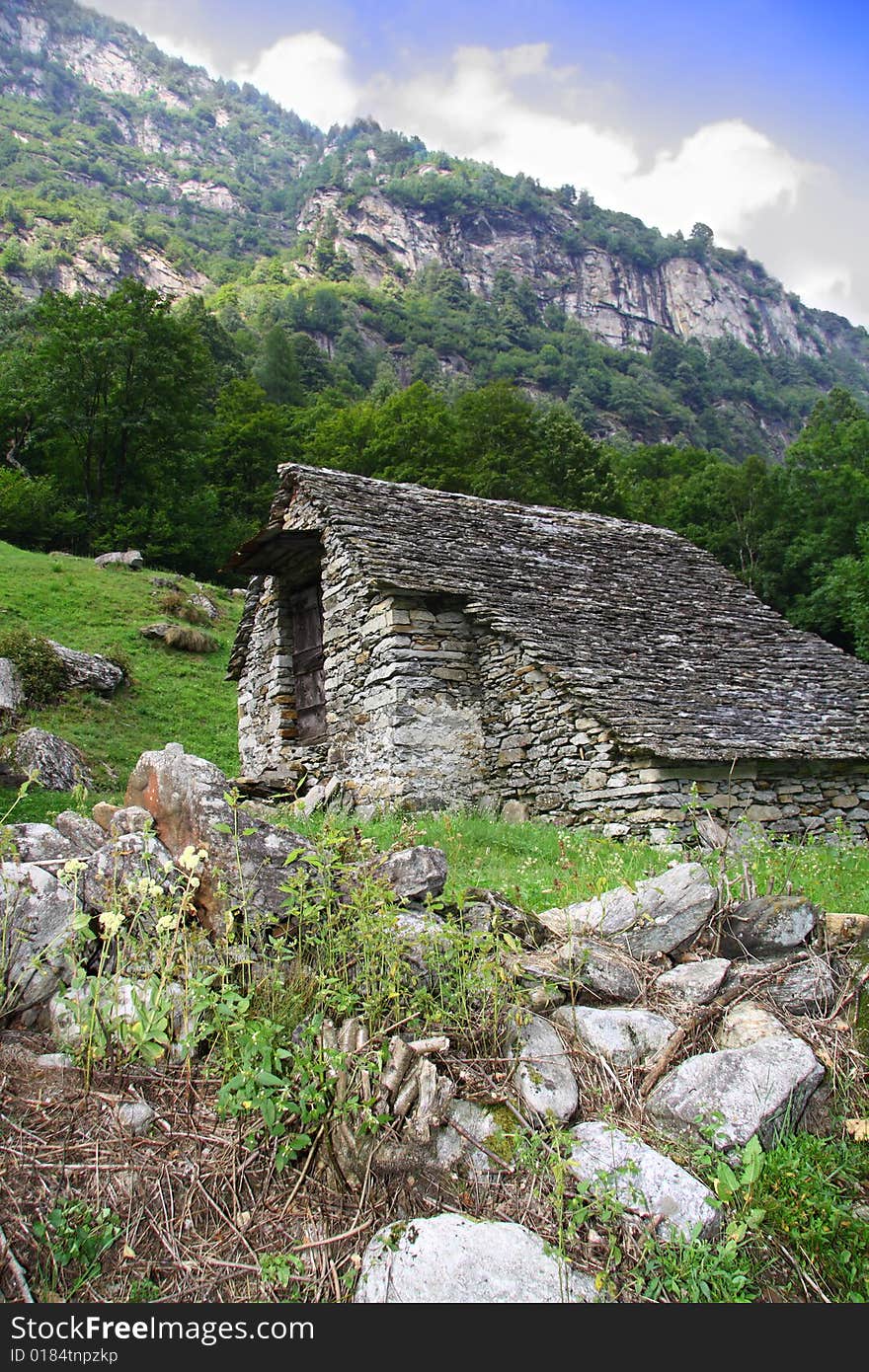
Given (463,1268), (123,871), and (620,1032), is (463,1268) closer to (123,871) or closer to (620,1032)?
(620,1032)

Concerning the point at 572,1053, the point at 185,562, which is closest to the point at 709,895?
the point at 572,1053

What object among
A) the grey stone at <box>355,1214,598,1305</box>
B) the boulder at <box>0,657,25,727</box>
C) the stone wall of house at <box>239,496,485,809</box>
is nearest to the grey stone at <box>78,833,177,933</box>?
the grey stone at <box>355,1214,598,1305</box>

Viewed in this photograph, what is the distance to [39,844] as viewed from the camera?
496 centimetres

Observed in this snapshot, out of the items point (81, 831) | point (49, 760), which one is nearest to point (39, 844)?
point (81, 831)

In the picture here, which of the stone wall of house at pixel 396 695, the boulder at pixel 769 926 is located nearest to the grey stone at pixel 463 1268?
the boulder at pixel 769 926

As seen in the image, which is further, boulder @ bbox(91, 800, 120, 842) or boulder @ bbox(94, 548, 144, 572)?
boulder @ bbox(94, 548, 144, 572)

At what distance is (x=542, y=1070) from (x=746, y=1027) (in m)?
1.07

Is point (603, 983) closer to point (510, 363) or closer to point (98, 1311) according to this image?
point (98, 1311)

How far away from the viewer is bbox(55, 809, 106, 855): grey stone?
209 inches

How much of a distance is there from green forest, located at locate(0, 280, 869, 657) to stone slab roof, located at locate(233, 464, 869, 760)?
65.6 feet

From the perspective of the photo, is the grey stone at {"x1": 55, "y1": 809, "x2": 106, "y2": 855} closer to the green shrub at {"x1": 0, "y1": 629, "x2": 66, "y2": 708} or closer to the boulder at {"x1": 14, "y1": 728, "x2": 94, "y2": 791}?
the boulder at {"x1": 14, "y1": 728, "x2": 94, "y2": 791}

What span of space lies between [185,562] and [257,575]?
19.8 metres

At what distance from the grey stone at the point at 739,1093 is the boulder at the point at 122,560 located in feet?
88.5

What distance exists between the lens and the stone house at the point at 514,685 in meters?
10.1
